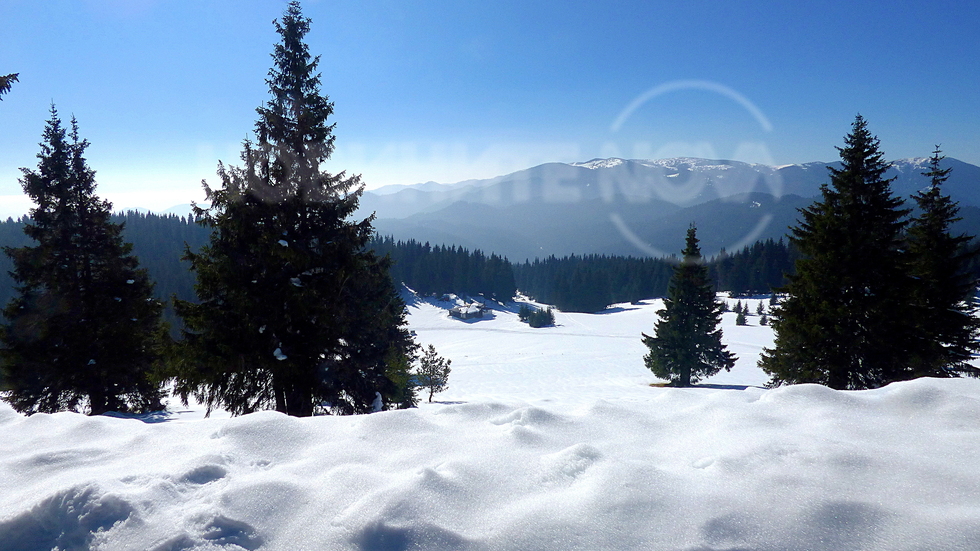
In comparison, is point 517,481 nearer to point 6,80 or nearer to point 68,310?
point 6,80

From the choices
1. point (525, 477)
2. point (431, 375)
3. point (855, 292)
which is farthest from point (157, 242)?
point (525, 477)

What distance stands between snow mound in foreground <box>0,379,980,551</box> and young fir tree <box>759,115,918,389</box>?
33.3ft

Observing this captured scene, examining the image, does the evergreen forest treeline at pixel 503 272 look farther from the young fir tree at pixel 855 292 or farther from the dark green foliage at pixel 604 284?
the young fir tree at pixel 855 292

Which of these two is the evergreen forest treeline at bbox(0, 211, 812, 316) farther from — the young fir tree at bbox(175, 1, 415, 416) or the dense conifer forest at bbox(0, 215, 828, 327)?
the young fir tree at bbox(175, 1, 415, 416)

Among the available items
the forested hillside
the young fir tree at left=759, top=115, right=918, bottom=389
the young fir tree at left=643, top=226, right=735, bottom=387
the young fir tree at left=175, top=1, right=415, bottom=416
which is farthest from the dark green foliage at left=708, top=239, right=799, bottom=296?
the forested hillside

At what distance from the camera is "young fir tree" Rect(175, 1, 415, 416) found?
384 inches

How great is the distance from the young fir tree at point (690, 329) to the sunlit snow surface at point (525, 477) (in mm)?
24116

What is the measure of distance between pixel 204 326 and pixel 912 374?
743 inches

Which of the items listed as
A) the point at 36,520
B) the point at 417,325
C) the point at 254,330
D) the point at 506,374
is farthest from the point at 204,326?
the point at 417,325

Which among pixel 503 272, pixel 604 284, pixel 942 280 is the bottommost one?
pixel 604 284

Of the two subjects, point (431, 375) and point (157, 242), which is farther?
point (157, 242)

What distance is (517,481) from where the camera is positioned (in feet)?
9.89

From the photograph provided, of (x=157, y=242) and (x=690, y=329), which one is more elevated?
(x=157, y=242)

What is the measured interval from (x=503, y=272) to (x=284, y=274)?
107 m
